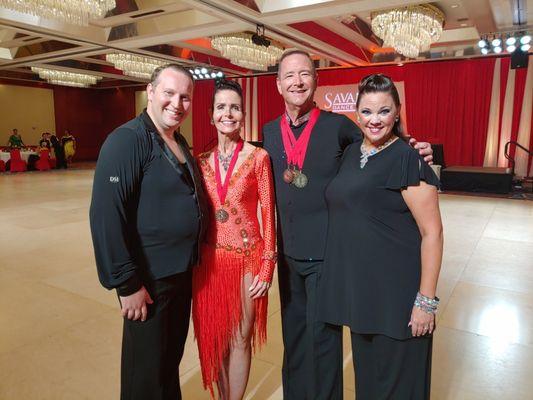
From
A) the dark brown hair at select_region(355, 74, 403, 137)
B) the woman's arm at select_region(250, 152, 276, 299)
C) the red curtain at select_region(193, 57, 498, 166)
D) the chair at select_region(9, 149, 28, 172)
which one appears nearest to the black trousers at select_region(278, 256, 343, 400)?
the woman's arm at select_region(250, 152, 276, 299)

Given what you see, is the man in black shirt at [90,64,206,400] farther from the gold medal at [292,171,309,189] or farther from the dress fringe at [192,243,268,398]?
the gold medal at [292,171,309,189]

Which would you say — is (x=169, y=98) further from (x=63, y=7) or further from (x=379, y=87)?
(x=63, y=7)

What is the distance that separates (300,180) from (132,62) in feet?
31.4

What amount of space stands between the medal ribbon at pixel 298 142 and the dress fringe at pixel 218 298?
415 mm

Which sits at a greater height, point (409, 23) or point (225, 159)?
point (409, 23)

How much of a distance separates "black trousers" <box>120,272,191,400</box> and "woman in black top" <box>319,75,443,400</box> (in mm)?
684

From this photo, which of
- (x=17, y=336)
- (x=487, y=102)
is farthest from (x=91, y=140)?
(x=17, y=336)

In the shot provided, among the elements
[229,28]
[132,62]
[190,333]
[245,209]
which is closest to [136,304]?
[245,209]

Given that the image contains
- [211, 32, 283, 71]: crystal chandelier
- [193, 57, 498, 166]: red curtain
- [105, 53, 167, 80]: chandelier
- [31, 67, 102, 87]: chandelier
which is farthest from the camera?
[31, 67, 102, 87]: chandelier

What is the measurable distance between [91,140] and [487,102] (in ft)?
53.9

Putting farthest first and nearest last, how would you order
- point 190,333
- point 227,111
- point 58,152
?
point 58,152, point 190,333, point 227,111

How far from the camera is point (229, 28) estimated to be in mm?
7336

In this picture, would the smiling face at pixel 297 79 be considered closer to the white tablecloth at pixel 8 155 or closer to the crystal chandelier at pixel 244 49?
the crystal chandelier at pixel 244 49

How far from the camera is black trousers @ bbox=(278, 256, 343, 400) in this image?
1751 millimetres
